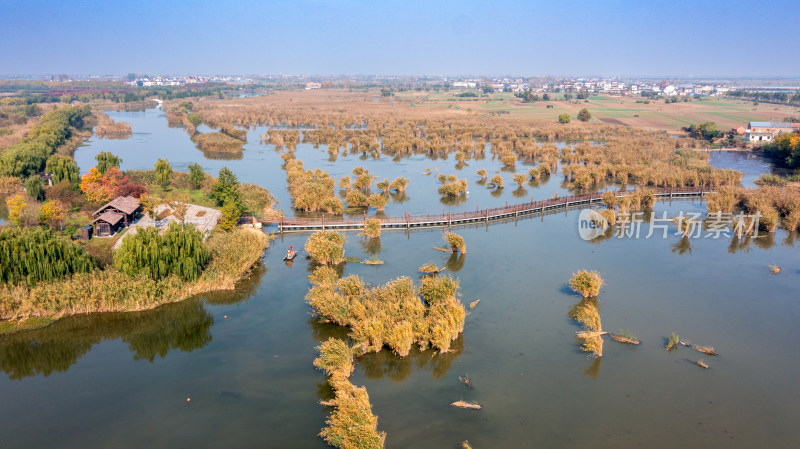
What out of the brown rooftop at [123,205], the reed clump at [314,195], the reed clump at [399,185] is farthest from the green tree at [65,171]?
the reed clump at [399,185]

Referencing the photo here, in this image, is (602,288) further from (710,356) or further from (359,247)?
(359,247)

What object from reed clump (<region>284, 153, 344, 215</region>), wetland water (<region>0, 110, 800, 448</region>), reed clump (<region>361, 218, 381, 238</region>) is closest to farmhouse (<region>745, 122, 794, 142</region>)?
wetland water (<region>0, 110, 800, 448</region>)

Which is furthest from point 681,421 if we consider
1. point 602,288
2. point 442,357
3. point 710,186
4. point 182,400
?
point 710,186

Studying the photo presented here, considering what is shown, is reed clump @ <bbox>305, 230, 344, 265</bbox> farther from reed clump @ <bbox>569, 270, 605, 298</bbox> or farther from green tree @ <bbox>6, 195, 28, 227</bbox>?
Answer: green tree @ <bbox>6, 195, 28, 227</bbox>

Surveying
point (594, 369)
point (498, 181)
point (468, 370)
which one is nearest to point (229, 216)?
point (468, 370)

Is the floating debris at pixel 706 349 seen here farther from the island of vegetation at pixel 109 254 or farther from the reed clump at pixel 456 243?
the island of vegetation at pixel 109 254
